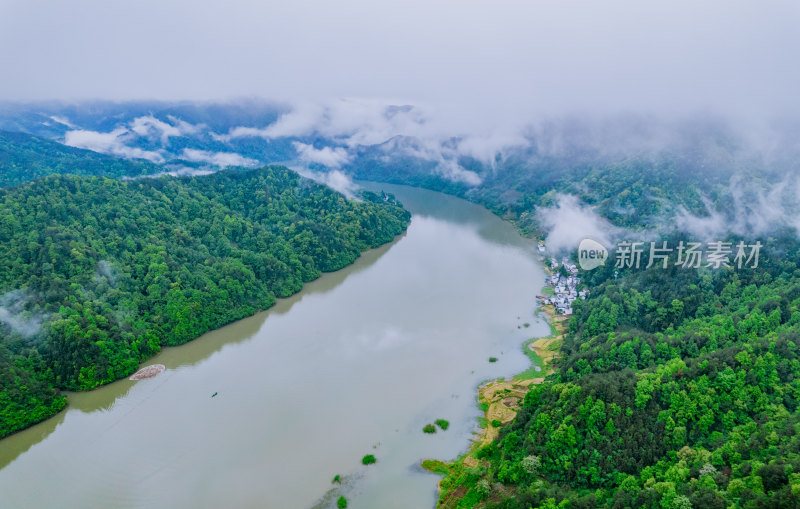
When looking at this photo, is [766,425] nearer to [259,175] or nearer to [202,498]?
[202,498]

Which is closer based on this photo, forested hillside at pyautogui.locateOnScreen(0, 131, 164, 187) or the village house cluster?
the village house cluster

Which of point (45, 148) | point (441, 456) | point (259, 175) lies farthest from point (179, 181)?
point (441, 456)

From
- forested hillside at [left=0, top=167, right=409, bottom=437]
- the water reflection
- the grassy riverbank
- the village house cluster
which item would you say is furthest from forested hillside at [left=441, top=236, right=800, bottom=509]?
forested hillside at [left=0, top=167, right=409, bottom=437]

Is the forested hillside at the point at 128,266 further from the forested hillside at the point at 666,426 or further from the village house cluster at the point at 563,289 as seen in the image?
the forested hillside at the point at 666,426

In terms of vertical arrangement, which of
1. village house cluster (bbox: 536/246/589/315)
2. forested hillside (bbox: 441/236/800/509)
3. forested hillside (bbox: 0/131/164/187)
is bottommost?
village house cluster (bbox: 536/246/589/315)

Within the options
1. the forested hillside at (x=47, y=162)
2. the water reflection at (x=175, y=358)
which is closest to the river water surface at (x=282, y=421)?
the water reflection at (x=175, y=358)

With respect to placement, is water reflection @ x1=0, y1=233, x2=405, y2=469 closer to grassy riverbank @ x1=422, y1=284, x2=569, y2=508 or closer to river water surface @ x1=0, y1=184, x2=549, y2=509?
river water surface @ x1=0, y1=184, x2=549, y2=509

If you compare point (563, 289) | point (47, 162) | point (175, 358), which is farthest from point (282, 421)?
point (47, 162)

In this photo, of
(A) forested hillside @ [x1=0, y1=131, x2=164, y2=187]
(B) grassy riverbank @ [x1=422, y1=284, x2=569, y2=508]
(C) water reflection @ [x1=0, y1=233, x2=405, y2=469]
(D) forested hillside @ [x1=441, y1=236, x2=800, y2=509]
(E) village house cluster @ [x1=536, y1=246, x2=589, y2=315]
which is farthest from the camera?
(A) forested hillside @ [x1=0, y1=131, x2=164, y2=187]
